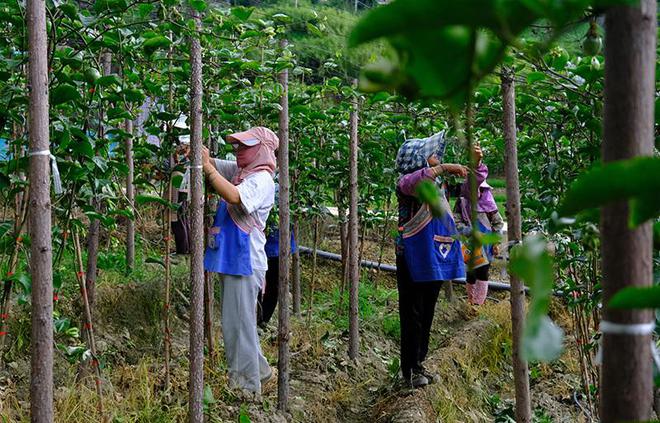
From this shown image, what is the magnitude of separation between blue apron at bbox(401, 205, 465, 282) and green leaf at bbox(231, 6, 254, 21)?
1.64 m

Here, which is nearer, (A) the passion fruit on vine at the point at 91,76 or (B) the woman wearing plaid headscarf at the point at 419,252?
(A) the passion fruit on vine at the point at 91,76

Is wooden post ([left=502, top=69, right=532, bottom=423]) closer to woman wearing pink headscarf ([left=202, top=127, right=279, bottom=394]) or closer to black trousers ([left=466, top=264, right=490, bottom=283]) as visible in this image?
woman wearing pink headscarf ([left=202, top=127, right=279, bottom=394])

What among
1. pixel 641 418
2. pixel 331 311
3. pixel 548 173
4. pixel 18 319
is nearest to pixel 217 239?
pixel 18 319

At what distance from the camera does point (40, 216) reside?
5.32 ft

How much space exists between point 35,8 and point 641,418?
1.51 metres

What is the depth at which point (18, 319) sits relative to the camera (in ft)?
12.1

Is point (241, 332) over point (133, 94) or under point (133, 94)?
under

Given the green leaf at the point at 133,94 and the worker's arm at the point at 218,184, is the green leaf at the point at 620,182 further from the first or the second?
the worker's arm at the point at 218,184

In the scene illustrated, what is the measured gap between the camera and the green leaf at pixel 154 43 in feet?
7.49

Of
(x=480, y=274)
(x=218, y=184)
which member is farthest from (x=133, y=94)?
(x=480, y=274)

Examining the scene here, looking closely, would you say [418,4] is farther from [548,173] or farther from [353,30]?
[548,173]

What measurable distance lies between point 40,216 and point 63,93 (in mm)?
514

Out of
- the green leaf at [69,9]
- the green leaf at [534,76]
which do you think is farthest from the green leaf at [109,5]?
the green leaf at [534,76]

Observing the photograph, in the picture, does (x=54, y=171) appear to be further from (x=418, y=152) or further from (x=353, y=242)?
(x=353, y=242)
